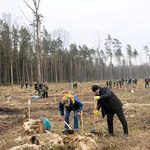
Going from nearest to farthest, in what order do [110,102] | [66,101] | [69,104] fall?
[110,102] < [66,101] < [69,104]

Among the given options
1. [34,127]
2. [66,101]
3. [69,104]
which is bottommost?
[34,127]

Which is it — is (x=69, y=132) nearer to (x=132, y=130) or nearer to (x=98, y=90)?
(x=98, y=90)

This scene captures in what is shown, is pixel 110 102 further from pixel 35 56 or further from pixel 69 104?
pixel 35 56

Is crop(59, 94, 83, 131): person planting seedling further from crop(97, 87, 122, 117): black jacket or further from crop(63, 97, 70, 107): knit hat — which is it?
crop(97, 87, 122, 117): black jacket

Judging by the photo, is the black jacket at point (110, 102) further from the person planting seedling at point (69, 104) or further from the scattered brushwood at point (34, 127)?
the scattered brushwood at point (34, 127)

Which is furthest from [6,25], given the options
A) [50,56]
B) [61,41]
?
[50,56]

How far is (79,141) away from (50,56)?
61090 millimetres

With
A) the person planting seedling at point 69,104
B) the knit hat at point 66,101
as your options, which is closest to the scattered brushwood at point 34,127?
the person planting seedling at point 69,104

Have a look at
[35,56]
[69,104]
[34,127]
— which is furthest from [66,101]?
[35,56]

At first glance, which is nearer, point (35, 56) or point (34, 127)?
point (34, 127)

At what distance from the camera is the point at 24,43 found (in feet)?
152

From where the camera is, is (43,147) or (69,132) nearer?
(43,147)

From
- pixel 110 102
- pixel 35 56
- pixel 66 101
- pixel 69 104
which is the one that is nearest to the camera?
pixel 110 102

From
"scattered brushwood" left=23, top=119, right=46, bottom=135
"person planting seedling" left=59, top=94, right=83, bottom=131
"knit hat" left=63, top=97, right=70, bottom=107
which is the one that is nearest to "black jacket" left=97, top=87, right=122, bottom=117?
"person planting seedling" left=59, top=94, right=83, bottom=131
